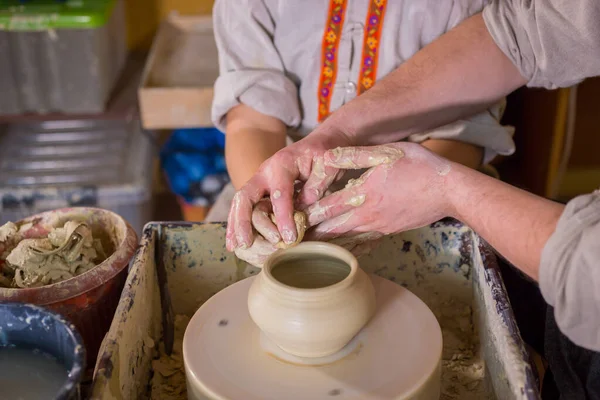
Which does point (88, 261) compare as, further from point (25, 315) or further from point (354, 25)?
point (354, 25)

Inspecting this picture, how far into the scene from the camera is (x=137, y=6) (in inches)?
118

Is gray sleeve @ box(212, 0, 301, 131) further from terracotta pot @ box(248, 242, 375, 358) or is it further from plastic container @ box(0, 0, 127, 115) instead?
plastic container @ box(0, 0, 127, 115)

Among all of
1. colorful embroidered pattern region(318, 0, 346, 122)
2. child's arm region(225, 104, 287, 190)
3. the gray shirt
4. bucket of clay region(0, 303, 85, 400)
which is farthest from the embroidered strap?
bucket of clay region(0, 303, 85, 400)

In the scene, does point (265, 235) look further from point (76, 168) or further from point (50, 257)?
point (76, 168)

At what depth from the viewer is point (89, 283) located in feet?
3.80

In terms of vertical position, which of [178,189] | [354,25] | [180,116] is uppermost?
[354,25]

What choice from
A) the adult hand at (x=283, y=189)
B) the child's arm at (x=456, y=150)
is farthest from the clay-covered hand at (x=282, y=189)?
the child's arm at (x=456, y=150)

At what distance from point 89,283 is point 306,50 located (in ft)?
2.40

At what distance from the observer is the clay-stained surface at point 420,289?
1076mm

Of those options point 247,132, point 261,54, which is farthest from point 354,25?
point 247,132

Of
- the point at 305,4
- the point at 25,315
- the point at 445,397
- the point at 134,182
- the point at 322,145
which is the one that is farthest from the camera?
the point at 134,182

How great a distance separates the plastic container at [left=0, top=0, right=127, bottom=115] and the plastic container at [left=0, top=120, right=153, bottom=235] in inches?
10.6

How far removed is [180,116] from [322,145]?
1073 millimetres

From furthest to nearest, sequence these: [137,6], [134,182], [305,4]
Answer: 1. [137,6]
2. [134,182]
3. [305,4]
